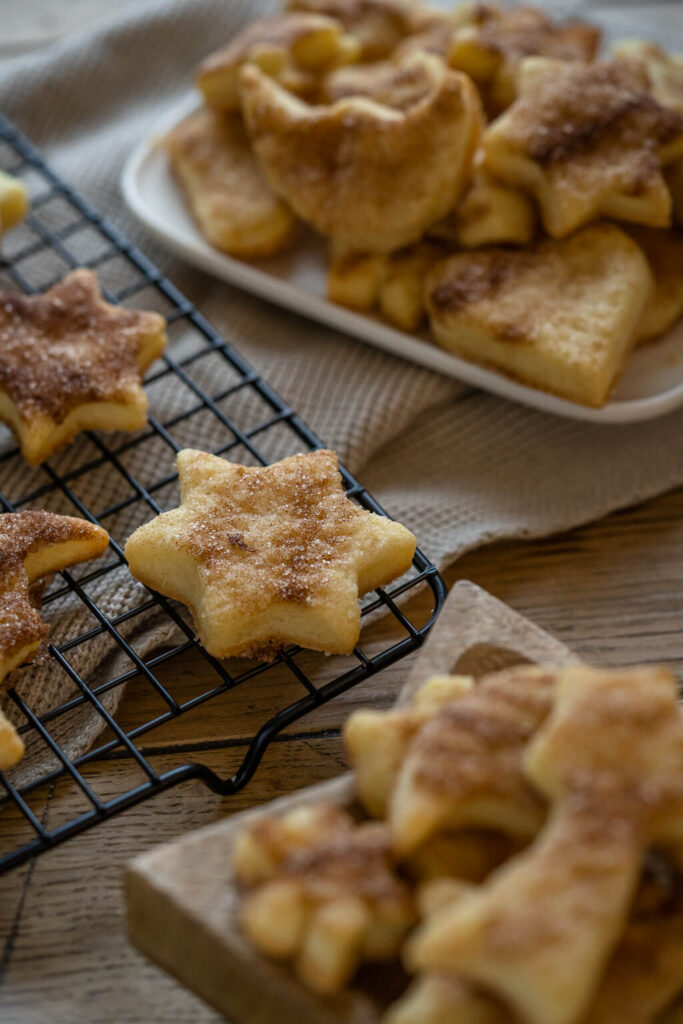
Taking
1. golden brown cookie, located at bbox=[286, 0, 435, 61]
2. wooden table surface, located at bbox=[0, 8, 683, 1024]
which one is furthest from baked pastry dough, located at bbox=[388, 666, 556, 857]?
golden brown cookie, located at bbox=[286, 0, 435, 61]

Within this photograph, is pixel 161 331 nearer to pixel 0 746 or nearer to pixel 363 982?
pixel 0 746

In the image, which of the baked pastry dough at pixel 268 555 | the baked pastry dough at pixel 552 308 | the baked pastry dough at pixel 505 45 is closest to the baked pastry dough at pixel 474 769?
the baked pastry dough at pixel 268 555

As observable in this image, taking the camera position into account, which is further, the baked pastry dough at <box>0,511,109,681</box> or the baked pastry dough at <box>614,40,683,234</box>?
the baked pastry dough at <box>614,40,683,234</box>

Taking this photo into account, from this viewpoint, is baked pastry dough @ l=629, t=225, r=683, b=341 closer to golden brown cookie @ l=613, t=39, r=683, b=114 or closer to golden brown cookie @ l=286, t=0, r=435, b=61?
golden brown cookie @ l=613, t=39, r=683, b=114

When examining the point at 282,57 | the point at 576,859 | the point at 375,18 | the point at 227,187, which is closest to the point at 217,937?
the point at 576,859

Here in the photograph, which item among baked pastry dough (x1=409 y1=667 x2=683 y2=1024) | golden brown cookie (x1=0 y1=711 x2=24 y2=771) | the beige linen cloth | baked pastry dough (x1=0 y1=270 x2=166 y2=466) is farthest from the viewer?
the beige linen cloth

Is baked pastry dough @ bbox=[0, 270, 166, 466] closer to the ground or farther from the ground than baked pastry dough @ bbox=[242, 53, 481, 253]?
farther from the ground

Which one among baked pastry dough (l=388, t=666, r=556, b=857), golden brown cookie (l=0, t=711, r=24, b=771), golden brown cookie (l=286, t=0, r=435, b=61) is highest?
golden brown cookie (l=286, t=0, r=435, b=61)

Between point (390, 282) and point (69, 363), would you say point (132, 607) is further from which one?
point (390, 282)

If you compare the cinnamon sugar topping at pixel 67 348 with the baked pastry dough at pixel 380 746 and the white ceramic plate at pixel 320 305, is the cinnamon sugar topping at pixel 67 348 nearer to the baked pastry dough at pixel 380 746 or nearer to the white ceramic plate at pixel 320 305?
the white ceramic plate at pixel 320 305
